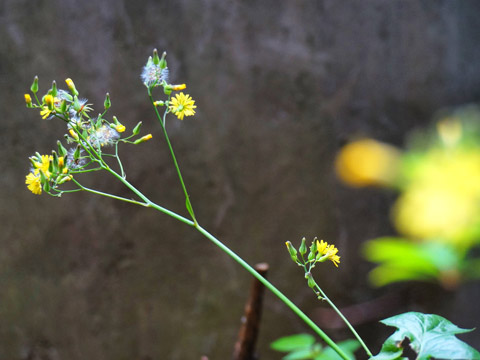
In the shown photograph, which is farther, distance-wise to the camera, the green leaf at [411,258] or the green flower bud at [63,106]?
the green leaf at [411,258]

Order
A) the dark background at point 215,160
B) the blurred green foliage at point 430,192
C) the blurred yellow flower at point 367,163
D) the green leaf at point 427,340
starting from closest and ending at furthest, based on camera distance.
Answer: the green leaf at point 427,340
the blurred green foliage at point 430,192
the dark background at point 215,160
the blurred yellow flower at point 367,163

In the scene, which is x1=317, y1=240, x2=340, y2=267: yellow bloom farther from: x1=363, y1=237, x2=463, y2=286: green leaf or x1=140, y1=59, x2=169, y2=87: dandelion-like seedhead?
x1=363, y1=237, x2=463, y2=286: green leaf

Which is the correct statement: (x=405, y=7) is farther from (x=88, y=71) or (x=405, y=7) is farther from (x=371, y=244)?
(x=88, y=71)

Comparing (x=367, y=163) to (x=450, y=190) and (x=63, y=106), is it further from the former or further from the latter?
(x=63, y=106)

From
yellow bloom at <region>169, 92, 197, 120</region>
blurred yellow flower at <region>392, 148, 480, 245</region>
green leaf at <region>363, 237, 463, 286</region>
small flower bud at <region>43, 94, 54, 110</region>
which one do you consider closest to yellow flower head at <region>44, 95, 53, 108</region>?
small flower bud at <region>43, 94, 54, 110</region>

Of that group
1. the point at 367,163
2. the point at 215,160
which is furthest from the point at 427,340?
the point at 367,163

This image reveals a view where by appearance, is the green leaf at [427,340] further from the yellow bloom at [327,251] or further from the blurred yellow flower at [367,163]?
the blurred yellow flower at [367,163]

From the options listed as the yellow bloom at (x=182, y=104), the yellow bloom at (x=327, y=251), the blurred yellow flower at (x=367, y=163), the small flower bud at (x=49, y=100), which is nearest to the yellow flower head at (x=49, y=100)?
the small flower bud at (x=49, y=100)
